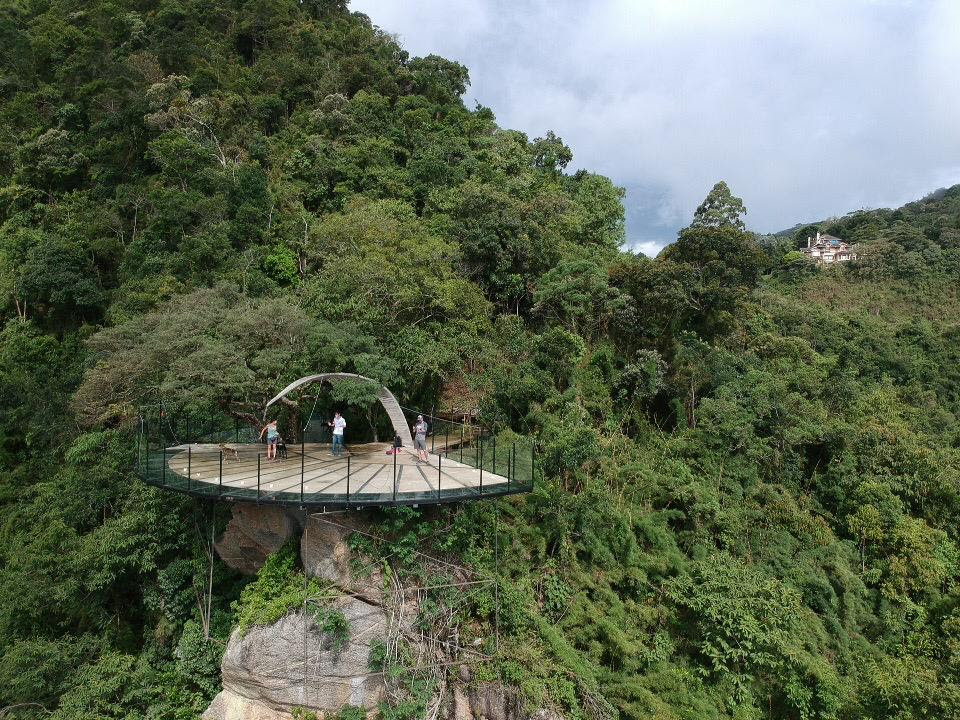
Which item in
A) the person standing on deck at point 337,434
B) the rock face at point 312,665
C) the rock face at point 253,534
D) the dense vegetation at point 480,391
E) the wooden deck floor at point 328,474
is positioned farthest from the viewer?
the person standing on deck at point 337,434

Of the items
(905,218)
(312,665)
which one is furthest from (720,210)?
(905,218)

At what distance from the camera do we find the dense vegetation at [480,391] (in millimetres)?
12992

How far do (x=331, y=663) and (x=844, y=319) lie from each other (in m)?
34.7

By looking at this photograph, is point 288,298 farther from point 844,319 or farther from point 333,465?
point 844,319

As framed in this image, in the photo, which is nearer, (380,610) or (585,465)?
(380,610)

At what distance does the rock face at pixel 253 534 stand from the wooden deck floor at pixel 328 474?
→ 1108 millimetres

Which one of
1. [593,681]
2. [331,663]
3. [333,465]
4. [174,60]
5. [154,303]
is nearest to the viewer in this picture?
[331,663]

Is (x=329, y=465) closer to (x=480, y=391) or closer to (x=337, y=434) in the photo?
(x=337, y=434)

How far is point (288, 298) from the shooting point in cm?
1848

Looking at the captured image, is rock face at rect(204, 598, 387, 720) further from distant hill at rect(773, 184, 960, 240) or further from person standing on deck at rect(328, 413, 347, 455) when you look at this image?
distant hill at rect(773, 184, 960, 240)

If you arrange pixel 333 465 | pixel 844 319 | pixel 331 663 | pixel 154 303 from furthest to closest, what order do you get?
pixel 844 319 < pixel 154 303 < pixel 333 465 < pixel 331 663

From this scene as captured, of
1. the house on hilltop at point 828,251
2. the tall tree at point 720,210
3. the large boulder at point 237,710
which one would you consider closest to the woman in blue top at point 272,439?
the large boulder at point 237,710

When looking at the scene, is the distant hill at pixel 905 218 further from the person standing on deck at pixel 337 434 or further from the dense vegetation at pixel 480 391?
the person standing on deck at pixel 337 434

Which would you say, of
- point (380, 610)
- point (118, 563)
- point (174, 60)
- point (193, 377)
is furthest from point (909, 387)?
point (174, 60)
